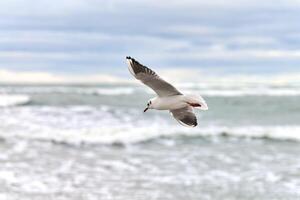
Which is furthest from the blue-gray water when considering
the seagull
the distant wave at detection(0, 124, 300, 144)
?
the seagull

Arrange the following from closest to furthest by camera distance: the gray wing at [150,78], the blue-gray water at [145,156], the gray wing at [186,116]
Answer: the gray wing at [150,78] < the gray wing at [186,116] < the blue-gray water at [145,156]

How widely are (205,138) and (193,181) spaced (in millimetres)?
6175

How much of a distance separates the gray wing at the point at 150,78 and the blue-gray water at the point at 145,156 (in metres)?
6.52

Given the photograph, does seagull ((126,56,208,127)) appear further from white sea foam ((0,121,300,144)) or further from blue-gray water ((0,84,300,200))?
white sea foam ((0,121,300,144))

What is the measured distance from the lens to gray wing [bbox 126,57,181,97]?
4.59 metres

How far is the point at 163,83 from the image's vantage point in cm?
464

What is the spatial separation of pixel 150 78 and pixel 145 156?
422 inches

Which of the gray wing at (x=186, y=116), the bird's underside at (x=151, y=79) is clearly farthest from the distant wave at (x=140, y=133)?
the bird's underside at (x=151, y=79)

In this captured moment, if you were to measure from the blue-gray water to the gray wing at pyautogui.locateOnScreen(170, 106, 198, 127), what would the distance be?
19.8ft

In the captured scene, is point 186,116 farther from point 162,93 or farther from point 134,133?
point 134,133

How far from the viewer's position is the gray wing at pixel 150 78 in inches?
181

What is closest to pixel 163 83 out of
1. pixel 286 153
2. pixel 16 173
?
pixel 16 173

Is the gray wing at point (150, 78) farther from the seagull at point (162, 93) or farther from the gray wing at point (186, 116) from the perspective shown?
the gray wing at point (186, 116)

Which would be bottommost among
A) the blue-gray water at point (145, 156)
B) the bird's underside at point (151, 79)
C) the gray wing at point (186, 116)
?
the gray wing at point (186, 116)
